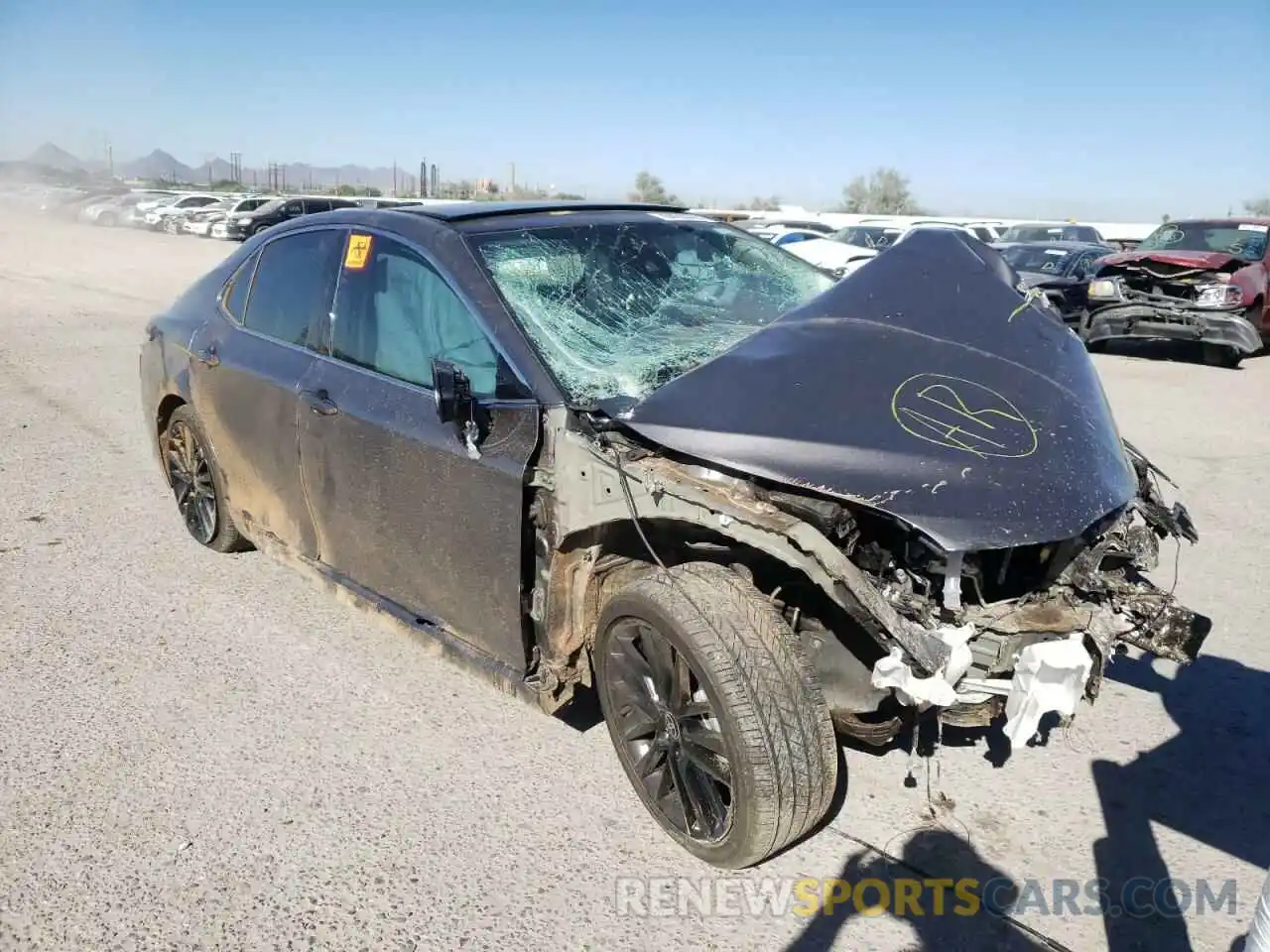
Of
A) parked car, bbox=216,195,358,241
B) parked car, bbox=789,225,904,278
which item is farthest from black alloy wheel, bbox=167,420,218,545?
parked car, bbox=216,195,358,241

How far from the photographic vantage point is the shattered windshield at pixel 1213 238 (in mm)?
11875

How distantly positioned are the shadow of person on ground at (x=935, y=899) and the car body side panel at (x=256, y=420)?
7.57ft

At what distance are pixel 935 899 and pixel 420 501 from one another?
1884mm

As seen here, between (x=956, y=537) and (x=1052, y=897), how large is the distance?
1.05 meters

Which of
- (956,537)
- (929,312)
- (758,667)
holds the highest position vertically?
(929,312)

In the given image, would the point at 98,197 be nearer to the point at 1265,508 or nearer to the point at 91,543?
the point at 91,543

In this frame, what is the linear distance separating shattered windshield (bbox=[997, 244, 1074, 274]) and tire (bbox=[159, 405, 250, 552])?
40.0ft

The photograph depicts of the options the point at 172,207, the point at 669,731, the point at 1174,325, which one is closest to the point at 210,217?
the point at 172,207

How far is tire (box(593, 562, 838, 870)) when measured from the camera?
95.3 inches

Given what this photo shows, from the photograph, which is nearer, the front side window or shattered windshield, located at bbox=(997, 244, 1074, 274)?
the front side window

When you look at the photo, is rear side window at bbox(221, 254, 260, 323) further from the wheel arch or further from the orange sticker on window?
the orange sticker on window

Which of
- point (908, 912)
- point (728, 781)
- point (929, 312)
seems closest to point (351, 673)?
point (728, 781)

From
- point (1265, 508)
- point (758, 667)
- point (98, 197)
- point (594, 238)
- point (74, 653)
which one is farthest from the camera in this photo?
point (98, 197)

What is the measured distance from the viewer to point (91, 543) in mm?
4992
